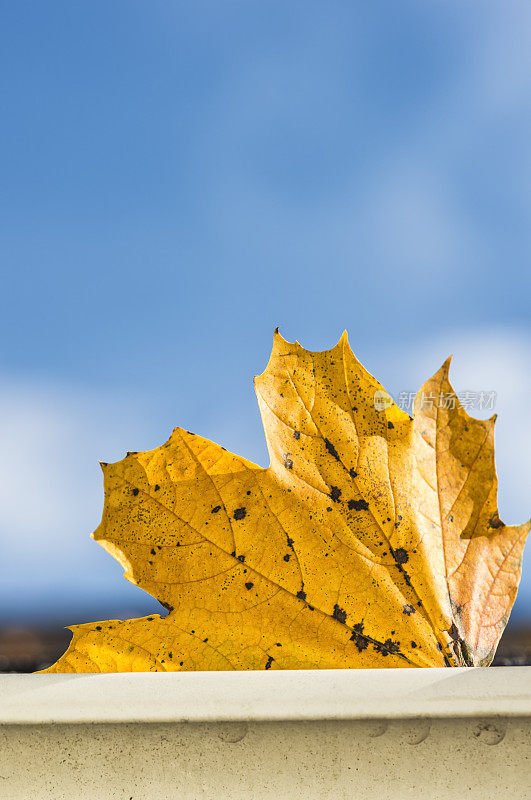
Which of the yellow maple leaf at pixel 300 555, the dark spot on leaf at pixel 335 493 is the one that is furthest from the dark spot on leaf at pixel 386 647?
the dark spot on leaf at pixel 335 493

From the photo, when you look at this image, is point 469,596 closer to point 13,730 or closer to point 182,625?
point 182,625

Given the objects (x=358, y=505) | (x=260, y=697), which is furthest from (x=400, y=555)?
(x=260, y=697)

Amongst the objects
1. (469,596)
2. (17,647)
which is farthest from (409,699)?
(17,647)

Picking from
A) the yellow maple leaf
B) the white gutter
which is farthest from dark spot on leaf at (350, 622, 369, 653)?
the white gutter

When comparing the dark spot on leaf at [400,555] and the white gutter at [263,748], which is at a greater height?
the dark spot on leaf at [400,555]

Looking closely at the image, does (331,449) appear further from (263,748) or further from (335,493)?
(263,748)

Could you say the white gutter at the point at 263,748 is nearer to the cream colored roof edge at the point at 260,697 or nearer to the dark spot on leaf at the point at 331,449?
the cream colored roof edge at the point at 260,697
